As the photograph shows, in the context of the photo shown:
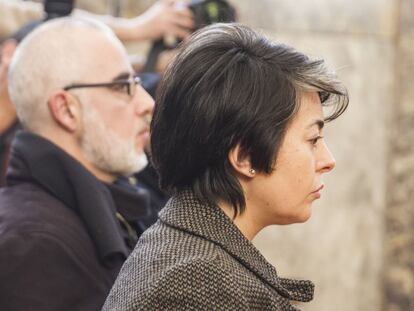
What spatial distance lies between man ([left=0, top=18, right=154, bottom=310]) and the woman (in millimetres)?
511

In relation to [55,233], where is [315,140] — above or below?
above

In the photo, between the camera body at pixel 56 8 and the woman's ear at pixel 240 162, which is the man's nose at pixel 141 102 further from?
the woman's ear at pixel 240 162

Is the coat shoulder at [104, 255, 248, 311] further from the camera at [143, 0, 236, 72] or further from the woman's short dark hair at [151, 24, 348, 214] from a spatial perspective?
the camera at [143, 0, 236, 72]

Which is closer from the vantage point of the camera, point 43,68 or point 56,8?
point 43,68

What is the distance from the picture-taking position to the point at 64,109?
260 cm

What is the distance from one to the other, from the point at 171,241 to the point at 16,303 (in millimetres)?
633

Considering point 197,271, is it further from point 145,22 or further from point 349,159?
point 349,159

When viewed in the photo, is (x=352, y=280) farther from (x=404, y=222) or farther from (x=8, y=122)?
(x=8, y=122)

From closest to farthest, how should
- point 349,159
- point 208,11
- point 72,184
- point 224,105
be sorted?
point 224,105 → point 72,184 → point 208,11 → point 349,159

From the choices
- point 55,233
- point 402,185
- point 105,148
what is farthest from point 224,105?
point 402,185

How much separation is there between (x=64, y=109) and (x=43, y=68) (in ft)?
0.42

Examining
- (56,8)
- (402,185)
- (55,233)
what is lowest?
(55,233)

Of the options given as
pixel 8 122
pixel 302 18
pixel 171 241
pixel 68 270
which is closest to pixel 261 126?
pixel 171 241

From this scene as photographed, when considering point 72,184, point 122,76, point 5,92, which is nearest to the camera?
point 72,184
